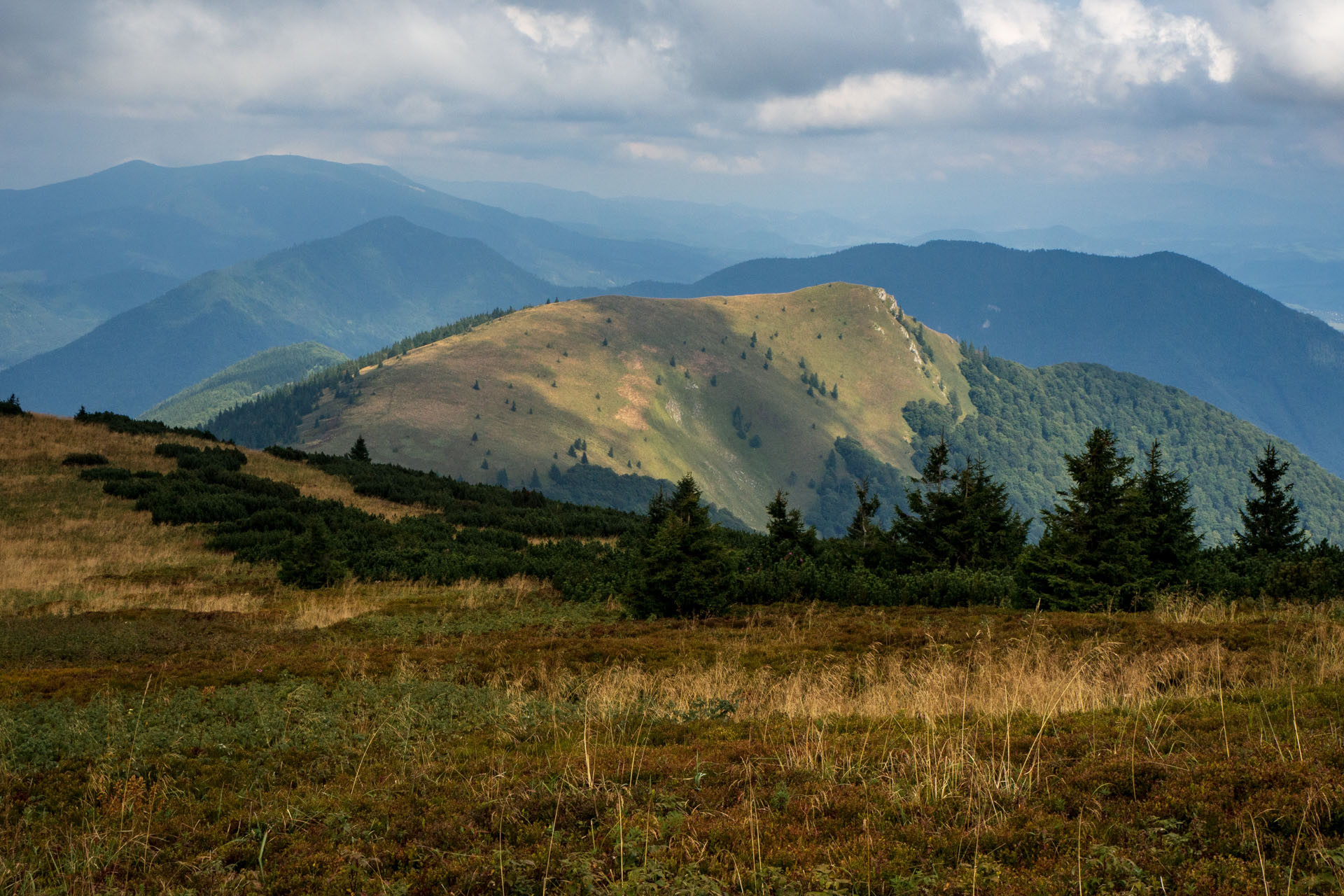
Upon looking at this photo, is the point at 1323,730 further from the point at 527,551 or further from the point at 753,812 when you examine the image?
the point at 527,551

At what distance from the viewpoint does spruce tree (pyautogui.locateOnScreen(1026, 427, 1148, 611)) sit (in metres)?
18.3

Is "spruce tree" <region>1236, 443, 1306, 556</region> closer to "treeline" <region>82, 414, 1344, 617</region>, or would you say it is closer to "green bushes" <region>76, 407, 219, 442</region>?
"treeline" <region>82, 414, 1344, 617</region>

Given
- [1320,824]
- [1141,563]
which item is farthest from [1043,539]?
[1320,824]

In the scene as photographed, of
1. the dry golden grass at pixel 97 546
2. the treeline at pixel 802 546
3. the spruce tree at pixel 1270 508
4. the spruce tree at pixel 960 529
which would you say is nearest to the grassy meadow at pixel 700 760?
the treeline at pixel 802 546

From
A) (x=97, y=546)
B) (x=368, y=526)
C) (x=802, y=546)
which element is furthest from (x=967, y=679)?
(x=97, y=546)

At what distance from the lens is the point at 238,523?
34000mm

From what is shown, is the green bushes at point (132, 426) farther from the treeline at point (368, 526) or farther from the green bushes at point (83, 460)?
the green bushes at point (83, 460)

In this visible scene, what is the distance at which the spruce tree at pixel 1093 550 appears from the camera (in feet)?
60.2

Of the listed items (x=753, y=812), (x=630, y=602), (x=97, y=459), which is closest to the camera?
(x=753, y=812)

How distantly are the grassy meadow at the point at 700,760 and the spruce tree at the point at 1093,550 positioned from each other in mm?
1865

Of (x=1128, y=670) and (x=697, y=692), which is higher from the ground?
(x=1128, y=670)

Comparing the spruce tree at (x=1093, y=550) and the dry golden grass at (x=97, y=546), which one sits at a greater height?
the spruce tree at (x=1093, y=550)

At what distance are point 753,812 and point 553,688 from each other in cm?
659

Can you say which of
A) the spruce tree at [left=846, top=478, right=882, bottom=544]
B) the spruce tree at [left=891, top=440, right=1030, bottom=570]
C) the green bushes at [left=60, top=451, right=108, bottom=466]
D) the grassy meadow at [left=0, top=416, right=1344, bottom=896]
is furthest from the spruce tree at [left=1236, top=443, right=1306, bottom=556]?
the green bushes at [left=60, top=451, right=108, bottom=466]
